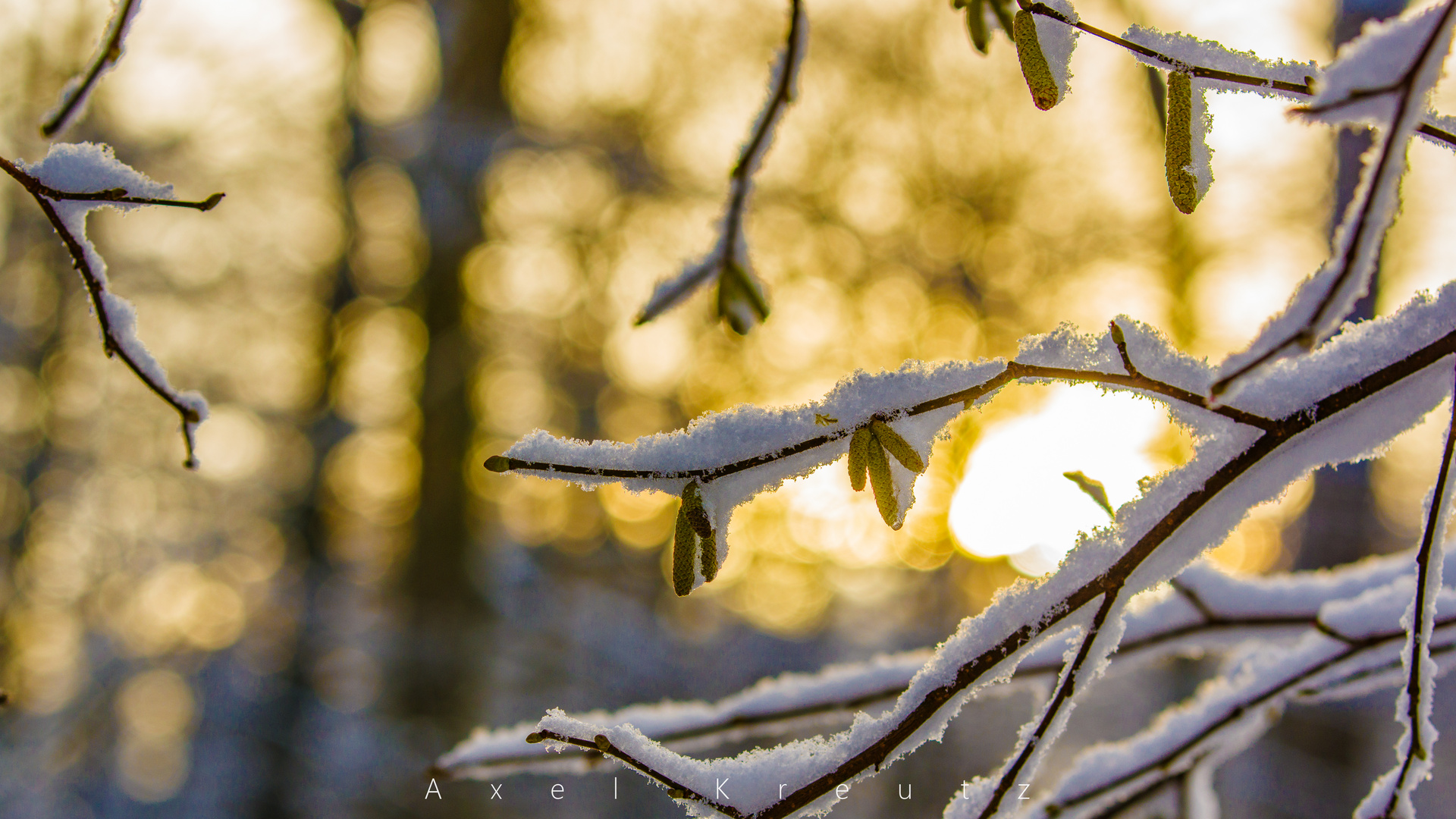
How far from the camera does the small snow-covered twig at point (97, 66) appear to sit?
0.56 metres

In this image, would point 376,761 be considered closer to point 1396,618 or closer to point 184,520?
point 184,520

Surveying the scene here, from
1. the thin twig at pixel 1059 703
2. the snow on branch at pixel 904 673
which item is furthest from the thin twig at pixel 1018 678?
the thin twig at pixel 1059 703

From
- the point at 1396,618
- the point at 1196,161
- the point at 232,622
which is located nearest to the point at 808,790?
the point at 1196,161

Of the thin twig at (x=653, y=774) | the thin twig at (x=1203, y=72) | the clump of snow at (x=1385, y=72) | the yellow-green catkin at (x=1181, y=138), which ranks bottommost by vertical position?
the thin twig at (x=653, y=774)

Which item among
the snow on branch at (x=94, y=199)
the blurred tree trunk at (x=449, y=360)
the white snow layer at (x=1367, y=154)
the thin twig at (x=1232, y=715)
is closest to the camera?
the white snow layer at (x=1367, y=154)

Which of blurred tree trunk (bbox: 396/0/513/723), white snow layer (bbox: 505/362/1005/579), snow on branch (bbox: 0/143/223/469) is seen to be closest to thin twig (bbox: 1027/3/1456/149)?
white snow layer (bbox: 505/362/1005/579)

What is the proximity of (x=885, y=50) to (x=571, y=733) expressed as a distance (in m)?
6.39

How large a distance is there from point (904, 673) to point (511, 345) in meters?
5.63

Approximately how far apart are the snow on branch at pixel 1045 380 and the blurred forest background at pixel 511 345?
378 cm

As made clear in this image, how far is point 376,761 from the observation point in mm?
4645

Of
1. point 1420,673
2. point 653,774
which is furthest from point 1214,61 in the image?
point 653,774

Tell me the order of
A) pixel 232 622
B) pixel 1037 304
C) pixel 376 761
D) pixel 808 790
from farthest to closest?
pixel 232 622 → pixel 1037 304 → pixel 376 761 → pixel 808 790

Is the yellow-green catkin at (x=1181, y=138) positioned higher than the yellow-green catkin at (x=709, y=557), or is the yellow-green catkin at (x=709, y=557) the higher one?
the yellow-green catkin at (x=1181, y=138)

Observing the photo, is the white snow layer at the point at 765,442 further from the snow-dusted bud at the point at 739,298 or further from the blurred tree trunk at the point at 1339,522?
the blurred tree trunk at the point at 1339,522
